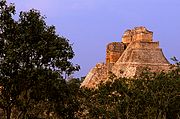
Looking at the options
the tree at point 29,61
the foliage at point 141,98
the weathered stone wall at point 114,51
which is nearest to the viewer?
the tree at point 29,61

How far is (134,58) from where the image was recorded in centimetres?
3769

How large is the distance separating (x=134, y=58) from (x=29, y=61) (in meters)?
22.6

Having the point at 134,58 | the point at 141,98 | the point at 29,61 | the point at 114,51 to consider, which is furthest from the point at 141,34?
the point at 29,61

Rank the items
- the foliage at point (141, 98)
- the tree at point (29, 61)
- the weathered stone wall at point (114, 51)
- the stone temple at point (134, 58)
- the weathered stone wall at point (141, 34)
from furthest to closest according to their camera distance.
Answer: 1. the weathered stone wall at point (114, 51)
2. the weathered stone wall at point (141, 34)
3. the stone temple at point (134, 58)
4. the foliage at point (141, 98)
5. the tree at point (29, 61)

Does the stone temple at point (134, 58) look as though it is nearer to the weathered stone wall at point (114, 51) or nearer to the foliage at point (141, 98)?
the weathered stone wall at point (114, 51)

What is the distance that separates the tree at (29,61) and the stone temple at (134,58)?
66.3ft

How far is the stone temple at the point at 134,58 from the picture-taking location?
37.4 m

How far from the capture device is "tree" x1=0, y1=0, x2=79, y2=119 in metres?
15.5

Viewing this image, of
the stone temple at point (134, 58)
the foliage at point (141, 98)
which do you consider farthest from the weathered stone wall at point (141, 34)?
the foliage at point (141, 98)

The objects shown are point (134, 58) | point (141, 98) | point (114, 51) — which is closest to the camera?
point (141, 98)

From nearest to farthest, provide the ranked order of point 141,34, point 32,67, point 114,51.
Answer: point 32,67
point 141,34
point 114,51

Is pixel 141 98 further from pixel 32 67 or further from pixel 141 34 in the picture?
pixel 141 34

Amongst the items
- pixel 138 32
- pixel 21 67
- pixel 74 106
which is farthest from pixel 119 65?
pixel 21 67

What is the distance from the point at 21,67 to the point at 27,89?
2.89ft
